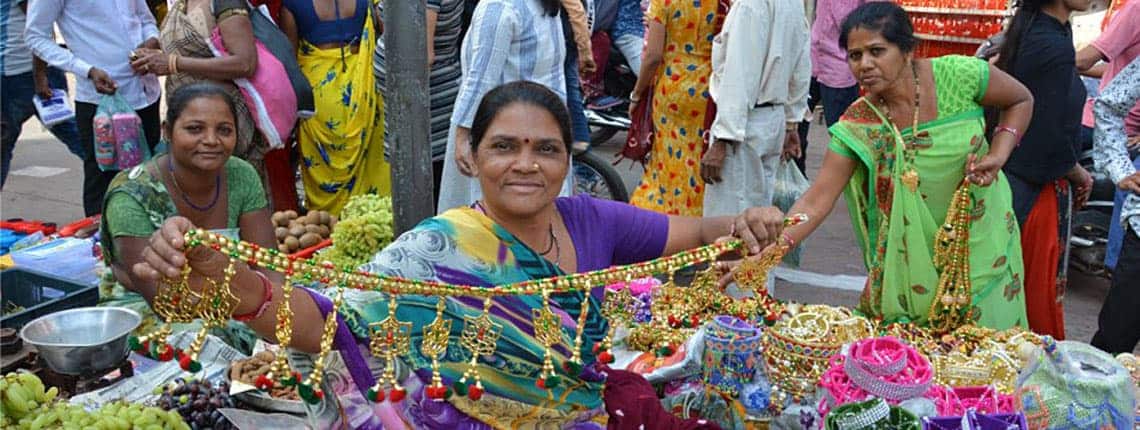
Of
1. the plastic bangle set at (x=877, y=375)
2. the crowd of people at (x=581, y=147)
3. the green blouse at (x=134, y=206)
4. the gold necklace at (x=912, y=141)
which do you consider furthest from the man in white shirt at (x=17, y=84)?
the plastic bangle set at (x=877, y=375)

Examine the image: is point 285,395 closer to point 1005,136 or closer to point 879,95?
point 879,95

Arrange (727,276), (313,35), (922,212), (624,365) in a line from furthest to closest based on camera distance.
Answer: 1. (313,35)
2. (922,212)
3. (624,365)
4. (727,276)

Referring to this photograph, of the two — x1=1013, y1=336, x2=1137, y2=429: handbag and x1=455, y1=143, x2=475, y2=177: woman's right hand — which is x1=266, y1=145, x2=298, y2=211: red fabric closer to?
x1=455, y1=143, x2=475, y2=177: woman's right hand

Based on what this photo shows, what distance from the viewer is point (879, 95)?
10.8ft

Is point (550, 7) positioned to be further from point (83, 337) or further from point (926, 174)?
point (83, 337)

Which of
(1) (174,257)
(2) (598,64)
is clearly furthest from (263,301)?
(2) (598,64)

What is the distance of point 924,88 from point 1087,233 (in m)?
2.76

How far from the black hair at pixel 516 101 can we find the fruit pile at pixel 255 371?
94 centimetres

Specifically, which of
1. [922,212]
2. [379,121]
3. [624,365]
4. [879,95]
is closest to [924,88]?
[879,95]

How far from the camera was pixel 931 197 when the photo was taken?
3.26 meters

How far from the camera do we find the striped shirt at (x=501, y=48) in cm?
437

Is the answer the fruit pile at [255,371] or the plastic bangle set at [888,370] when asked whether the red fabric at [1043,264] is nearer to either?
the plastic bangle set at [888,370]

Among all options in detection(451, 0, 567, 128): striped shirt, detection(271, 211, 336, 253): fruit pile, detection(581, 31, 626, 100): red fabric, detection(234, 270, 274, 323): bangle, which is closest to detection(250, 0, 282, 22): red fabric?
detection(271, 211, 336, 253): fruit pile

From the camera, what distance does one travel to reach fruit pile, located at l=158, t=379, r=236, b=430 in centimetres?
266
